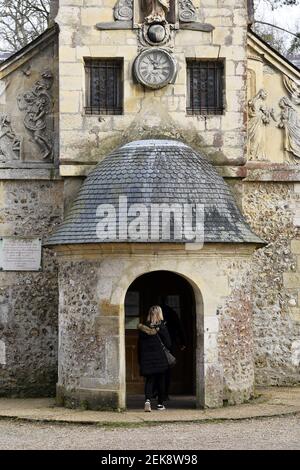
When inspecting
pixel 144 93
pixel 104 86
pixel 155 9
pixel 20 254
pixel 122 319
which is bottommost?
pixel 122 319

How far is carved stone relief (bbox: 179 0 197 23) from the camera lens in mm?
15875

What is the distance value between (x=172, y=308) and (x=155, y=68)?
388 centimetres

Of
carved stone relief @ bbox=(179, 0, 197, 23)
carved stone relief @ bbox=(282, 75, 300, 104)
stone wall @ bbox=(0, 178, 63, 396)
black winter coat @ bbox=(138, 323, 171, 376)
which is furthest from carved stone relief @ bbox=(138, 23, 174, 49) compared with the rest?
black winter coat @ bbox=(138, 323, 171, 376)

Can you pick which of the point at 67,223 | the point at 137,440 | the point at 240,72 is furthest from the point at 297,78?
the point at 137,440

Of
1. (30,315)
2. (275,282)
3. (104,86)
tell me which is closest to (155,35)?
(104,86)

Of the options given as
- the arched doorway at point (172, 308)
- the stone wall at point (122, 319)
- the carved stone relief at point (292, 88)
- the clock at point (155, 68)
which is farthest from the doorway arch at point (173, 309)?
the carved stone relief at point (292, 88)

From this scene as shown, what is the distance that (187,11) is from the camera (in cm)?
1590

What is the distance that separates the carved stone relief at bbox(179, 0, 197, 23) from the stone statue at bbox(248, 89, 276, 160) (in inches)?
71.6

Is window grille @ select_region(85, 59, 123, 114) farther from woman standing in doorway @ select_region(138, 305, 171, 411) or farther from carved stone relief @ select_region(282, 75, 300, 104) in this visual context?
woman standing in doorway @ select_region(138, 305, 171, 411)

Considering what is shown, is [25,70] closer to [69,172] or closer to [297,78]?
[69,172]

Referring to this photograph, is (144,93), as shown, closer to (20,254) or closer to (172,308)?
(20,254)

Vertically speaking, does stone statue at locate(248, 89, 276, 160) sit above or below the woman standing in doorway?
above

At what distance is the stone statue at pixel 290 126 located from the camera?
16.8 meters

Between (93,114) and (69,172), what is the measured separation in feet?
3.35
